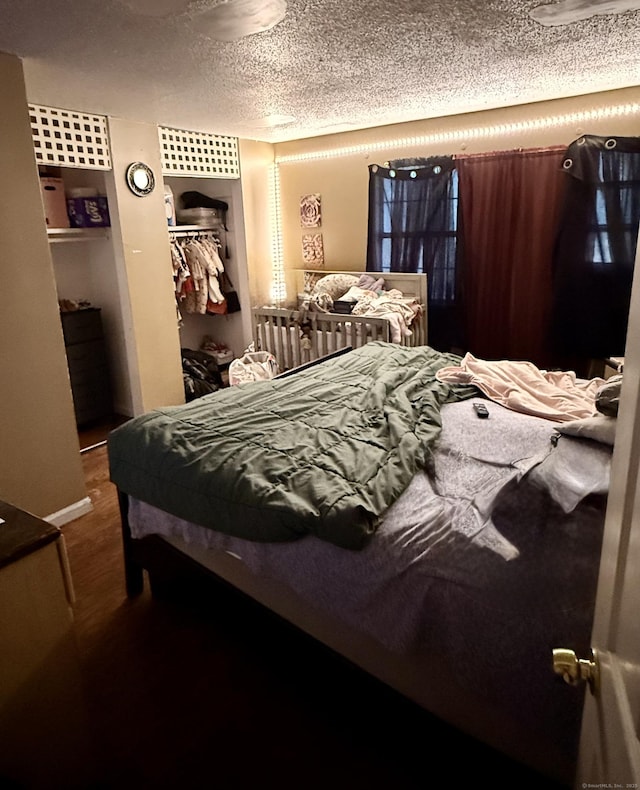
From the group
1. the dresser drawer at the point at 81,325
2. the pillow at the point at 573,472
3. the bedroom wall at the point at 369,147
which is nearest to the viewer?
the pillow at the point at 573,472

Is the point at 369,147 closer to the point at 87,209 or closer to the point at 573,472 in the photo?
the point at 87,209

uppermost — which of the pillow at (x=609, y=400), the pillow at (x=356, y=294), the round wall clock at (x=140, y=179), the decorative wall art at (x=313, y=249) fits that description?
the round wall clock at (x=140, y=179)

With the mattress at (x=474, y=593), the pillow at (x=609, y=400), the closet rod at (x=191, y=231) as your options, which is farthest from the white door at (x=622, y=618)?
the closet rod at (x=191, y=231)

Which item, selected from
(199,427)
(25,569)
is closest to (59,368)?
(199,427)

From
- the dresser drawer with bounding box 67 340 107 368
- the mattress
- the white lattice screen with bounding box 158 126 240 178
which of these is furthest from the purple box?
the mattress

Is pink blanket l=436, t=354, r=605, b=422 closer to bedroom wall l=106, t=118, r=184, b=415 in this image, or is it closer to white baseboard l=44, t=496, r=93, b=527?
white baseboard l=44, t=496, r=93, b=527

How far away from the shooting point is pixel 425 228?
13.8 ft

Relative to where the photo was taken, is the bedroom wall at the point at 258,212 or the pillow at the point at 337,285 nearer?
the pillow at the point at 337,285

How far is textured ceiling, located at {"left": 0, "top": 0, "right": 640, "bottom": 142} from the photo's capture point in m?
1.94

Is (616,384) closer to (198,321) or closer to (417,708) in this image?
(417,708)

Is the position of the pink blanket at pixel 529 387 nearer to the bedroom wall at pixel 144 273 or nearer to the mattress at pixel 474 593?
the mattress at pixel 474 593

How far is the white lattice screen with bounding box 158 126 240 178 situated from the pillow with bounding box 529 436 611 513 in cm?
359

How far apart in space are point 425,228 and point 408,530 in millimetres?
3245

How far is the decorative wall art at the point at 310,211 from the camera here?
15.8 ft
